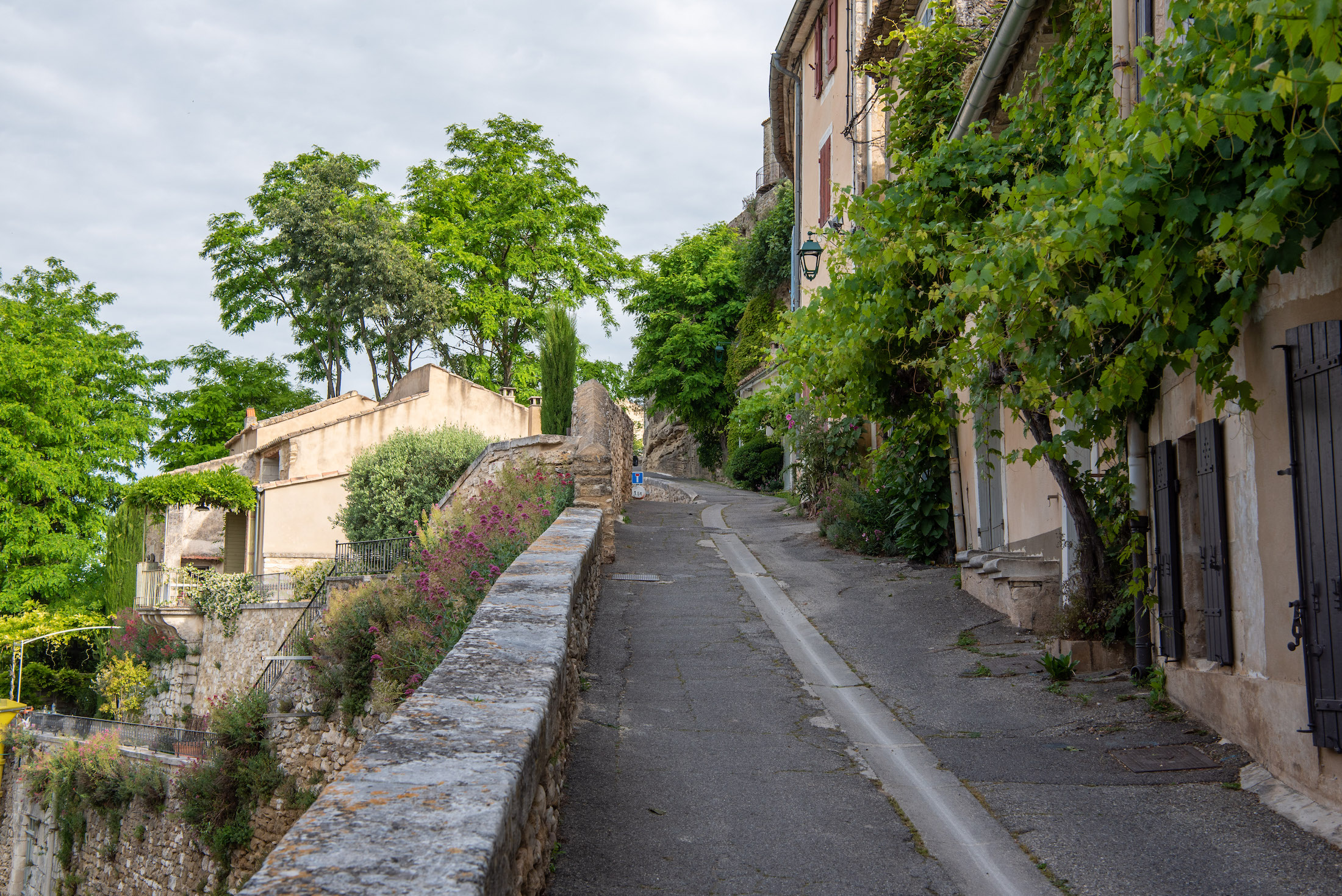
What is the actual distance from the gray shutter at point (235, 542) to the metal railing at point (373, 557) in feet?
38.8

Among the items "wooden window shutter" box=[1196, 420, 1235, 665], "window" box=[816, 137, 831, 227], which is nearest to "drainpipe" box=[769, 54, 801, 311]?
"window" box=[816, 137, 831, 227]

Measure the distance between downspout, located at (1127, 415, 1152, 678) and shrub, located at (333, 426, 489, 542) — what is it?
15.3 metres

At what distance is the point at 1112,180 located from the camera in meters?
4.42

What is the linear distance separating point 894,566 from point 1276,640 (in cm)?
749

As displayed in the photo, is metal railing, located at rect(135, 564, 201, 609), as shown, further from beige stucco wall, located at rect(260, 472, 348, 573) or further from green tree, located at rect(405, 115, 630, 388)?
green tree, located at rect(405, 115, 630, 388)

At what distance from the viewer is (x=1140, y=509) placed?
6496 mm

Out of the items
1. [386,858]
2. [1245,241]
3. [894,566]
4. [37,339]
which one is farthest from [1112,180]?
[37,339]

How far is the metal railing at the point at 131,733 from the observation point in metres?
13.3

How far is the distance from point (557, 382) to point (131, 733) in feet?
33.6

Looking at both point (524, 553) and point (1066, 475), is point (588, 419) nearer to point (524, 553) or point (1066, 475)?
point (524, 553)

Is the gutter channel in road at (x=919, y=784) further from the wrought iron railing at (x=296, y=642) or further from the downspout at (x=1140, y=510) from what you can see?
the wrought iron railing at (x=296, y=642)

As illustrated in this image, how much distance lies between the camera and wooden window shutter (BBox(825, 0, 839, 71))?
1930cm

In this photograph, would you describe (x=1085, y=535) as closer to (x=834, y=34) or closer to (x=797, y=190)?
(x=834, y=34)

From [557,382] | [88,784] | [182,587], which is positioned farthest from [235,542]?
[88,784]
